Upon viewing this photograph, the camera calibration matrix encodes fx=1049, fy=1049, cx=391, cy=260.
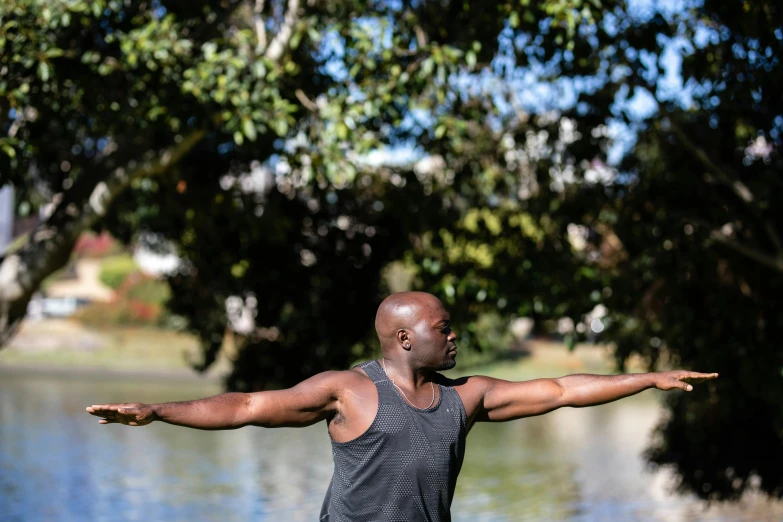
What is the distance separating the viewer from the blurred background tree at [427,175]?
7.65m

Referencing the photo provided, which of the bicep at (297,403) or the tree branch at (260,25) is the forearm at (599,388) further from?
the tree branch at (260,25)

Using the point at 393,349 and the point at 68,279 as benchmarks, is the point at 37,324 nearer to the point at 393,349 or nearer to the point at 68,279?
the point at 68,279

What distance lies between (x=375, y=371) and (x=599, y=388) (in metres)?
0.89

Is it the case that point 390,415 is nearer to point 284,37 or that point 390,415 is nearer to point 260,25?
point 284,37

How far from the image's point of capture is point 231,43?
7.75 metres

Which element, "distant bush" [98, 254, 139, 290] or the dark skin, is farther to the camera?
"distant bush" [98, 254, 139, 290]

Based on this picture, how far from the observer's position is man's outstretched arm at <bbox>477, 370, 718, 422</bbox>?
12.8 feet

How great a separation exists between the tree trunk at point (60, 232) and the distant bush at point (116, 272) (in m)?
28.9

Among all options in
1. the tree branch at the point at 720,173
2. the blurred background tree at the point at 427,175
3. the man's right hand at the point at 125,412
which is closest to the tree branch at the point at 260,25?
the blurred background tree at the point at 427,175

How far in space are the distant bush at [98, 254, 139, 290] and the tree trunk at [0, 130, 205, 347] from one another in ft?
94.8

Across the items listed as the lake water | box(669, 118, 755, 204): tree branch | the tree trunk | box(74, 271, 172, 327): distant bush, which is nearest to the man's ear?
the tree trunk

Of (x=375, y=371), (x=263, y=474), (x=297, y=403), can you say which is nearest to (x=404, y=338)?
(x=375, y=371)

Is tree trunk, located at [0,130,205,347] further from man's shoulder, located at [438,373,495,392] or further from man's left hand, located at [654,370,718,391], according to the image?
man's left hand, located at [654,370,718,391]

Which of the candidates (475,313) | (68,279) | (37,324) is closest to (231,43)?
(475,313)
